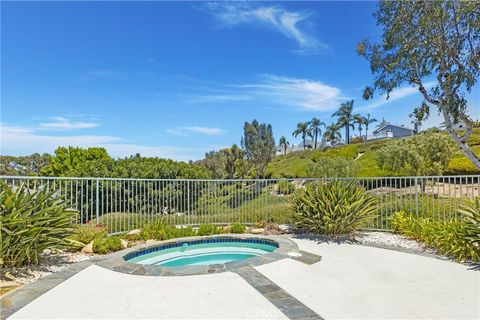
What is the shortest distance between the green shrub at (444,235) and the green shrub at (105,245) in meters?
6.69

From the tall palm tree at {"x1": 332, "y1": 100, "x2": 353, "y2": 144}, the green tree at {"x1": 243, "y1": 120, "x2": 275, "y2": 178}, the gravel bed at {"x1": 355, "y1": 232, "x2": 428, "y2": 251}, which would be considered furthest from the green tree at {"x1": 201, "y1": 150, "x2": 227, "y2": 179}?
the tall palm tree at {"x1": 332, "y1": 100, "x2": 353, "y2": 144}

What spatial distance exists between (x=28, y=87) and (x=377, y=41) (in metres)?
13.5

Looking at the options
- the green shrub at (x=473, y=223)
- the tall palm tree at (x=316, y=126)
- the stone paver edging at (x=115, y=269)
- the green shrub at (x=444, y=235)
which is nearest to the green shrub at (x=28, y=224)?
the stone paver edging at (x=115, y=269)

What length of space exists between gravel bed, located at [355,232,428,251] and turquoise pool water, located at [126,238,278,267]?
2.35 meters

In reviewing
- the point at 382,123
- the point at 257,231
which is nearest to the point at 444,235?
the point at 257,231

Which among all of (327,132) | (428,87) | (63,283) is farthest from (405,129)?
(63,283)

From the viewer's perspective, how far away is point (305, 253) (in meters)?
5.55

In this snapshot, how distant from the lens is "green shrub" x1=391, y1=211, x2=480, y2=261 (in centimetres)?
488

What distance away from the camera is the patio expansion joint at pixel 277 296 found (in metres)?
2.99

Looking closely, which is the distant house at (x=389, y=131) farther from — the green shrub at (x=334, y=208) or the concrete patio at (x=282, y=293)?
the concrete patio at (x=282, y=293)

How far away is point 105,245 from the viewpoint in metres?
5.82

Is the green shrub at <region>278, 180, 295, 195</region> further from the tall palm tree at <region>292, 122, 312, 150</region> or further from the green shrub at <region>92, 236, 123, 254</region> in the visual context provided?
the tall palm tree at <region>292, 122, 312, 150</region>

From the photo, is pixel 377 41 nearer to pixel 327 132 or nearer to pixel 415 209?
pixel 415 209

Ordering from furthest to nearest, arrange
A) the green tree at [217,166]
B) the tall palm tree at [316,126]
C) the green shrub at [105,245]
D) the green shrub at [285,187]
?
the tall palm tree at [316,126], the green tree at [217,166], the green shrub at [285,187], the green shrub at [105,245]
